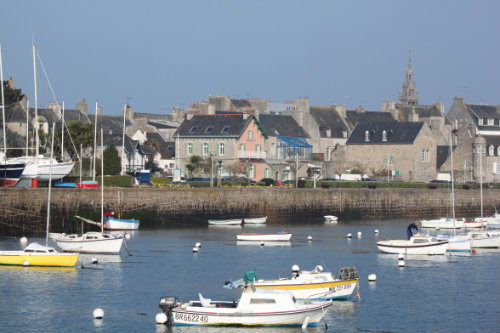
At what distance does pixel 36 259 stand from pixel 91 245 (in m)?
5.98

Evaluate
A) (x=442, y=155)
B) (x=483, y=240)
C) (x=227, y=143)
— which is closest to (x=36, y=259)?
(x=483, y=240)

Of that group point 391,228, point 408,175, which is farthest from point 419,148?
point 391,228

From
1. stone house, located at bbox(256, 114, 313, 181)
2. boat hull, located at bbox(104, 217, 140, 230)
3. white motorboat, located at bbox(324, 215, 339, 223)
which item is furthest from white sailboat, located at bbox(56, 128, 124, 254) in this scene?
stone house, located at bbox(256, 114, 313, 181)

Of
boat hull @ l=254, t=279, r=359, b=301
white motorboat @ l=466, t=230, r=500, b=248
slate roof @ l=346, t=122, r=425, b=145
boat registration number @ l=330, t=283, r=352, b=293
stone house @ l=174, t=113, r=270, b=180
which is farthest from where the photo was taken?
slate roof @ l=346, t=122, r=425, b=145

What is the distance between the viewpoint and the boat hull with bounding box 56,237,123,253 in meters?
46.1

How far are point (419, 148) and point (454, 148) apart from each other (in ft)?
26.6

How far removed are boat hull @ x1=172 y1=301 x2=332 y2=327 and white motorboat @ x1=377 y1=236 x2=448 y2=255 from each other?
20388 mm

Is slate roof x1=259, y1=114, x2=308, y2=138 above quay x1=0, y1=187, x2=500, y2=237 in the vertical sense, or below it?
above

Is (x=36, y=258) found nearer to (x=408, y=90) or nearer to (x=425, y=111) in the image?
(x=425, y=111)

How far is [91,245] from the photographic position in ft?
152

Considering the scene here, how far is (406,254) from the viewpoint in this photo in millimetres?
48562

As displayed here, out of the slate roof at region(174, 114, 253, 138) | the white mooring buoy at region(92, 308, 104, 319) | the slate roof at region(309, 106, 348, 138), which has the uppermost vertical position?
the slate roof at region(309, 106, 348, 138)

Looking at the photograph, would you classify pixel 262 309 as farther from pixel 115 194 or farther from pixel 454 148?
pixel 454 148

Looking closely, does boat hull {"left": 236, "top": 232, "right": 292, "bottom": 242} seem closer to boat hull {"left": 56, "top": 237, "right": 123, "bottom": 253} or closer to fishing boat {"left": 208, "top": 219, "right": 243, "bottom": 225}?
fishing boat {"left": 208, "top": 219, "right": 243, "bottom": 225}
